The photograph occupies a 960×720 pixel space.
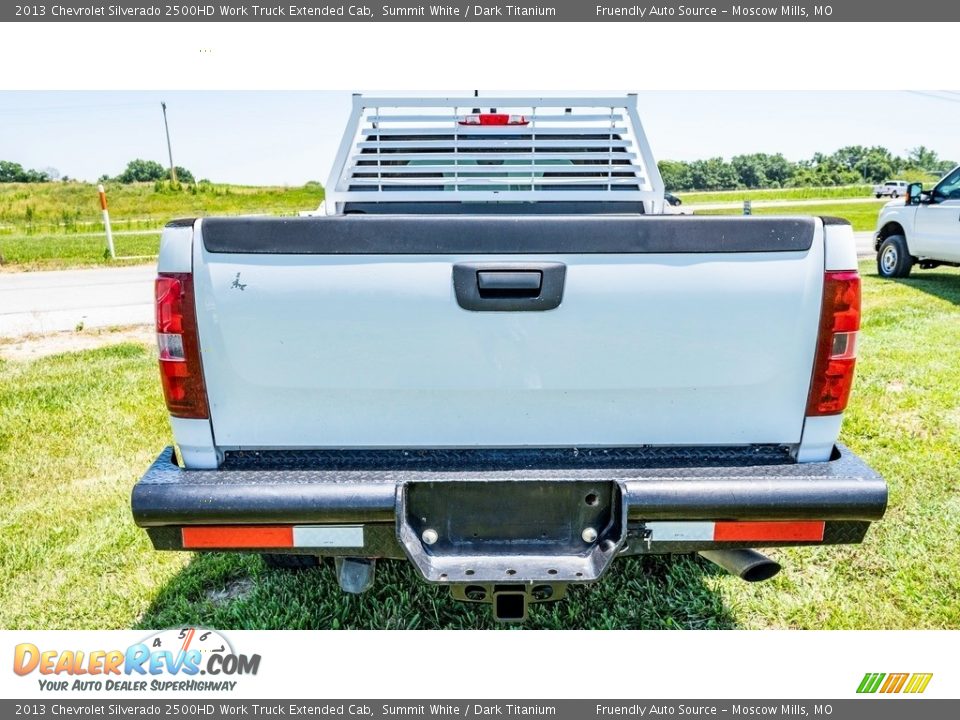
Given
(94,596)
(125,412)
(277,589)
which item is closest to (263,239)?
(277,589)

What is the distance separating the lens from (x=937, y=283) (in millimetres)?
10289

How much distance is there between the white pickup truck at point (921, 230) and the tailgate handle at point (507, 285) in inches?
382

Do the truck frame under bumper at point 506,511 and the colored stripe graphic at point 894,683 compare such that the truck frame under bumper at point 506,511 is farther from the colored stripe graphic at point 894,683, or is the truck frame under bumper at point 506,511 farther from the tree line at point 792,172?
the tree line at point 792,172

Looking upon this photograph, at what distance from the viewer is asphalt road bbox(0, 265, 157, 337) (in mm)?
8648

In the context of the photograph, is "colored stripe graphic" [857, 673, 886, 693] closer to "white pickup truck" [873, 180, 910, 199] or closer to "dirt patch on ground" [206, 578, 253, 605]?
"dirt patch on ground" [206, 578, 253, 605]

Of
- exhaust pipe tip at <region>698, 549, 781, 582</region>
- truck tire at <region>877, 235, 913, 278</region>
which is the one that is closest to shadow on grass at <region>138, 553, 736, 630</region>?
exhaust pipe tip at <region>698, 549, 781, 582</region>

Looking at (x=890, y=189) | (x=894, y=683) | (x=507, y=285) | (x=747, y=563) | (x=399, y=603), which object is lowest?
(x=890, y=189)

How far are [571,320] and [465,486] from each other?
628 millimetres

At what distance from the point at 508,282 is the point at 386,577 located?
1.66 meters

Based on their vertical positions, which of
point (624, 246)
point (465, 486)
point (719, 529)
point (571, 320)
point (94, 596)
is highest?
point (624, 246)

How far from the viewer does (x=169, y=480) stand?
2217 millimetres

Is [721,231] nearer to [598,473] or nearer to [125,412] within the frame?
[598,473]

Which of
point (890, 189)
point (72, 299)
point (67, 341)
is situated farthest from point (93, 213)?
point (890, 189)

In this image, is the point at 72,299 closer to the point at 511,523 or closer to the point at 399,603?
the point at 399,603
